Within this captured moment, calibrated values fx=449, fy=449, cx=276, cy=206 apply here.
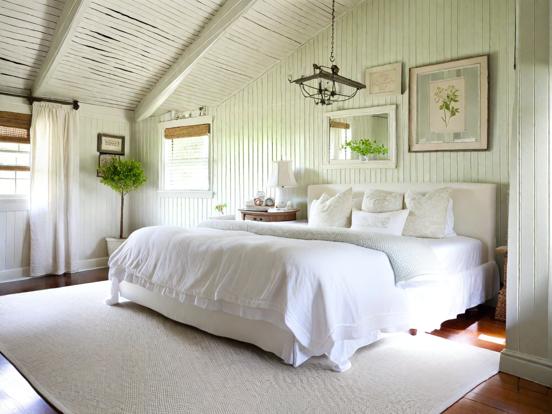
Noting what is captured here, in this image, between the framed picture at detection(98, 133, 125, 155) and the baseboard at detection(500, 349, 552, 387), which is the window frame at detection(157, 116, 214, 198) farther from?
the baseboard at detection(500, 349, 552, 387)

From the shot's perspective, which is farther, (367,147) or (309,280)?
(367,147)

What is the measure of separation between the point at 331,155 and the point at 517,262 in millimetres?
2961

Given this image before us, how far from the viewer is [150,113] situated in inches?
262

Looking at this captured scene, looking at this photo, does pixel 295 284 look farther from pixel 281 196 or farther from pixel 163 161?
pixel 163 161

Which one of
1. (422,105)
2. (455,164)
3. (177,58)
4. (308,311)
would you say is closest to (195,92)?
(177,58)

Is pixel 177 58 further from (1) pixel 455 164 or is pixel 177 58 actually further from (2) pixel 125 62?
(1) pixel 455 164

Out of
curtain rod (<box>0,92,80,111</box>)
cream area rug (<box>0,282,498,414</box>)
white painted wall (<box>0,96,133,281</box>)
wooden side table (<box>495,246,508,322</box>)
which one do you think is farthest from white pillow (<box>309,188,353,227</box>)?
curtain rod (<box>0,92,80,111</box>)

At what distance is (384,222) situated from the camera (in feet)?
13.6

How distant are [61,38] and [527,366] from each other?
5.06 metres

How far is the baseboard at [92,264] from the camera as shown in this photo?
6414mm

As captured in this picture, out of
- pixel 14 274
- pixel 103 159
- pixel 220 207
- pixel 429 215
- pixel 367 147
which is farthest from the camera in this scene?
pixel 103 159

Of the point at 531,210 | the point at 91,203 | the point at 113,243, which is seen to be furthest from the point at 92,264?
the point at 531,210

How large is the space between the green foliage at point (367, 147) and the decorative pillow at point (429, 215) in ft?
2.82

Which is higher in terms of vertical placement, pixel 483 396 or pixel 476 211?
pixel 476 211
